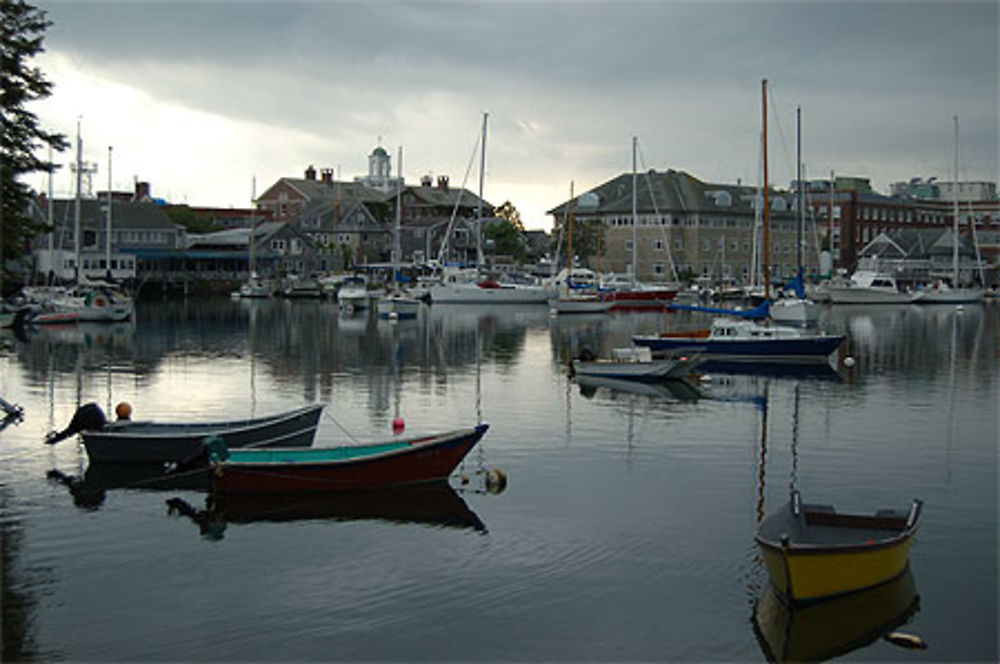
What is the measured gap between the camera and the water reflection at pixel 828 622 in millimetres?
15555

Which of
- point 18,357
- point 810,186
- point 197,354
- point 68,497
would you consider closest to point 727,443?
point 68,497

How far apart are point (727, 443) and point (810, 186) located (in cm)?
15500

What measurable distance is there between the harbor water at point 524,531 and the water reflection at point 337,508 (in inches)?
3.3

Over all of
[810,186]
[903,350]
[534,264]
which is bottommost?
[903,350]

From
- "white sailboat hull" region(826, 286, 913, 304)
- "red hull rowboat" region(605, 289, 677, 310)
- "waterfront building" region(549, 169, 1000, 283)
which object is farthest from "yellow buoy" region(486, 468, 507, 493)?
"waterfront building" region(549, 169, 1000, 283)

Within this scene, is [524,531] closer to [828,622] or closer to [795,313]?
Answer: [828,622]

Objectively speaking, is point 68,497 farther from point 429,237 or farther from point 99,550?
point 429,237

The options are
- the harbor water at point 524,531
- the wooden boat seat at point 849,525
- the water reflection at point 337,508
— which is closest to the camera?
the harbor water at point 524,531

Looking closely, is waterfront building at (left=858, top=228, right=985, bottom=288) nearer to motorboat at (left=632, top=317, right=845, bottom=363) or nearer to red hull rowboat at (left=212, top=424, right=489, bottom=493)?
motorboat at (left=632, top=317, right=845, bottom=363)

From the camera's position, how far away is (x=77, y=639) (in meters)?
15.6

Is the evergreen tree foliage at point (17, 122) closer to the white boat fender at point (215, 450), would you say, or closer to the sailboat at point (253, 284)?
the white boat fender at point (215, 450)

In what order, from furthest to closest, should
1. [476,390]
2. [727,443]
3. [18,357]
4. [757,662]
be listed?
1. [18,357]
2. [476,390]
3. [727,443]
4. [757,662]

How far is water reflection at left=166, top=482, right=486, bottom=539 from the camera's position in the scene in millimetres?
21766

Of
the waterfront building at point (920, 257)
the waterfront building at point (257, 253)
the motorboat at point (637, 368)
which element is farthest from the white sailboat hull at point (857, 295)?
the motorboat at point (637, 368)
